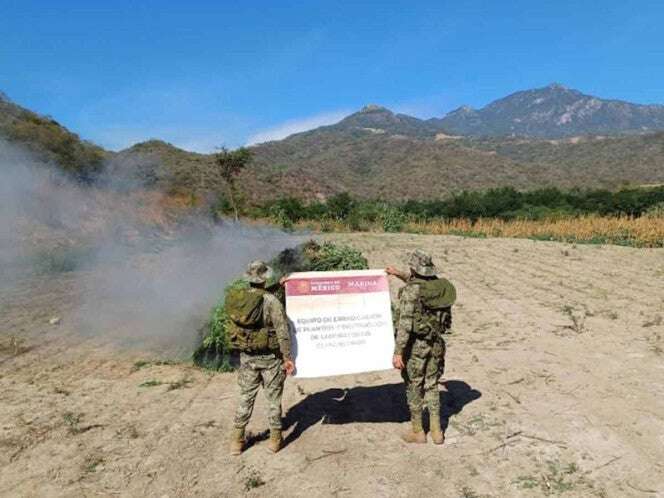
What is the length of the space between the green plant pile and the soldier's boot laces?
2.63m

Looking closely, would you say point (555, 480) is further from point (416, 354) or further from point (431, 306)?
point (431, 306)

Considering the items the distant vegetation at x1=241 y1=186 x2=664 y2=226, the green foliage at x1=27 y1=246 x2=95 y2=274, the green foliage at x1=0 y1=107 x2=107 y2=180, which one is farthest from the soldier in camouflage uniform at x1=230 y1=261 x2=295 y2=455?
the distant vegetation at x1=241 y1=186 x2=664 y2=226

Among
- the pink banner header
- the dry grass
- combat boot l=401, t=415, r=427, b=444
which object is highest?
the pink banner header

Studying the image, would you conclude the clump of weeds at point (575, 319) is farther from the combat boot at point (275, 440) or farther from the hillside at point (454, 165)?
the hillside at point (454, 165)

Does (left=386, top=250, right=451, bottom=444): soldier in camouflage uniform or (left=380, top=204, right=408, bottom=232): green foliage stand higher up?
(left=386, top=250, right=451, bottom=444): soldier in camouflage uniform

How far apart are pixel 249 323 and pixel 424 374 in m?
1.39

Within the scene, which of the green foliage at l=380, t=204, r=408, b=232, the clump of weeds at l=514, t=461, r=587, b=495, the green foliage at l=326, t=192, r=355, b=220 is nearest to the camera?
the clump of weeds at l=514, t=461, r=587, b=495

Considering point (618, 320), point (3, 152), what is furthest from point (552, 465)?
point (3, 152)

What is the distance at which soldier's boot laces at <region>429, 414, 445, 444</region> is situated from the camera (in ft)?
13.6

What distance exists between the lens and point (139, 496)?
354 cm

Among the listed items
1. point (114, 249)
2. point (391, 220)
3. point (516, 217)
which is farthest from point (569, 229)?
point (114, 249)

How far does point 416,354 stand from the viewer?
4090 mm

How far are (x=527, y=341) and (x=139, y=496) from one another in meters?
5.06

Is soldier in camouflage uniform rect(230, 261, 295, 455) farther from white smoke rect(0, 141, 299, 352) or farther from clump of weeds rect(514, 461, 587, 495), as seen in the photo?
white smoke rect(0, 141, 299, 352)
